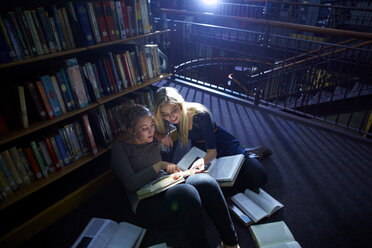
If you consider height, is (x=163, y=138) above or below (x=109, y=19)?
below

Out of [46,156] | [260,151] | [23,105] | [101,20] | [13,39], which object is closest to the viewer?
[13,39]

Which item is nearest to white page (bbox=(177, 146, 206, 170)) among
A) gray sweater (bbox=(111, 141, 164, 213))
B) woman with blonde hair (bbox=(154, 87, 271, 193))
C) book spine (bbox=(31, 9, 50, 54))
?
woman with blonde hair (bbox=(154, 87, 271, 193))

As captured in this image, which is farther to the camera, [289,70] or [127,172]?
[289,70]

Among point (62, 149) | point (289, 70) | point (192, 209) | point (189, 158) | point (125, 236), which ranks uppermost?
point (62, 149)

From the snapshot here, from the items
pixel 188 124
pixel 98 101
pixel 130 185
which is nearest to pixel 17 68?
pixel 98 101

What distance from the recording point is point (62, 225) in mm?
1818

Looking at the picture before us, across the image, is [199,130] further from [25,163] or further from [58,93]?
[25,163]

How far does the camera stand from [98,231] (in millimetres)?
1619

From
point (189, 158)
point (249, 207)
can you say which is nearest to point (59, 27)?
point (189, 158)

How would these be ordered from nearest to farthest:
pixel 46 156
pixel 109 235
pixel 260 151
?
pixel 109 235, pixel 46 156, pixel 260 151

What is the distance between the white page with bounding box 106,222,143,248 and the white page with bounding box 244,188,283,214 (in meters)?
0.89

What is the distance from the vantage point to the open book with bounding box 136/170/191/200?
4.97 feet

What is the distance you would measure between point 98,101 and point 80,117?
0.64ft

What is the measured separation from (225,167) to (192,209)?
1.63 ft
